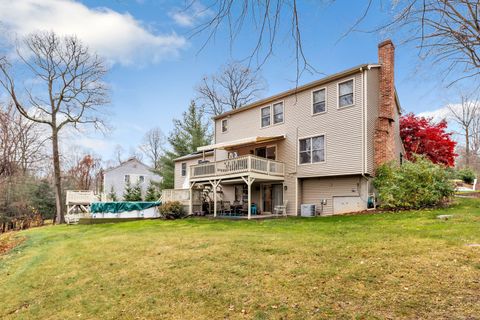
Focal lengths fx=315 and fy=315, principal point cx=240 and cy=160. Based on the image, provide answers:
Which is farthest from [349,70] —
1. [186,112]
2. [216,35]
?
[186,112]

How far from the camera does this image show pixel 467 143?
33.4 m

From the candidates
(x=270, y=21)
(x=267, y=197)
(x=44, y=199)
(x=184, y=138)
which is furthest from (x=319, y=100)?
(x=44, y=199)

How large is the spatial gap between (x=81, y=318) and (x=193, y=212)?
15.2 m

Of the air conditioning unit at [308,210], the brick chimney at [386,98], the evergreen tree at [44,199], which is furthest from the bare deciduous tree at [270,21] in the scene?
the evergreen tree at [44,199]

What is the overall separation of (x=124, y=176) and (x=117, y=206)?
1891cm

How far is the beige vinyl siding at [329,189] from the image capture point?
15.2 metres

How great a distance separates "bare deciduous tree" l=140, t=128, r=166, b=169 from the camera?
47.1 meters

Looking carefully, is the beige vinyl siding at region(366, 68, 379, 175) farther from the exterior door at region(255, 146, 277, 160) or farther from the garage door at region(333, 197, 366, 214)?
the exterior door at region(255, 146, 277, 160)

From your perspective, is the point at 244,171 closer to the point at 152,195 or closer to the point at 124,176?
the point at 152,195

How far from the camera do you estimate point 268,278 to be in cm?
552

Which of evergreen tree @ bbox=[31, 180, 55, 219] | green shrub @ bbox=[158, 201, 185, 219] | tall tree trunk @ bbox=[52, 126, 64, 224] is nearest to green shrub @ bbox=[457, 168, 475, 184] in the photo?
green shrub @ bbox=[158, 201, 185, 219]

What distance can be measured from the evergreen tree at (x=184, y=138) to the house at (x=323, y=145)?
13.8m

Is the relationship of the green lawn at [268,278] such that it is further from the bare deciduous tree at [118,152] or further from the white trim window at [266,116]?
the bare deciduous tree at [118,152]

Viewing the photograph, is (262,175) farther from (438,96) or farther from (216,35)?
(216,35)
